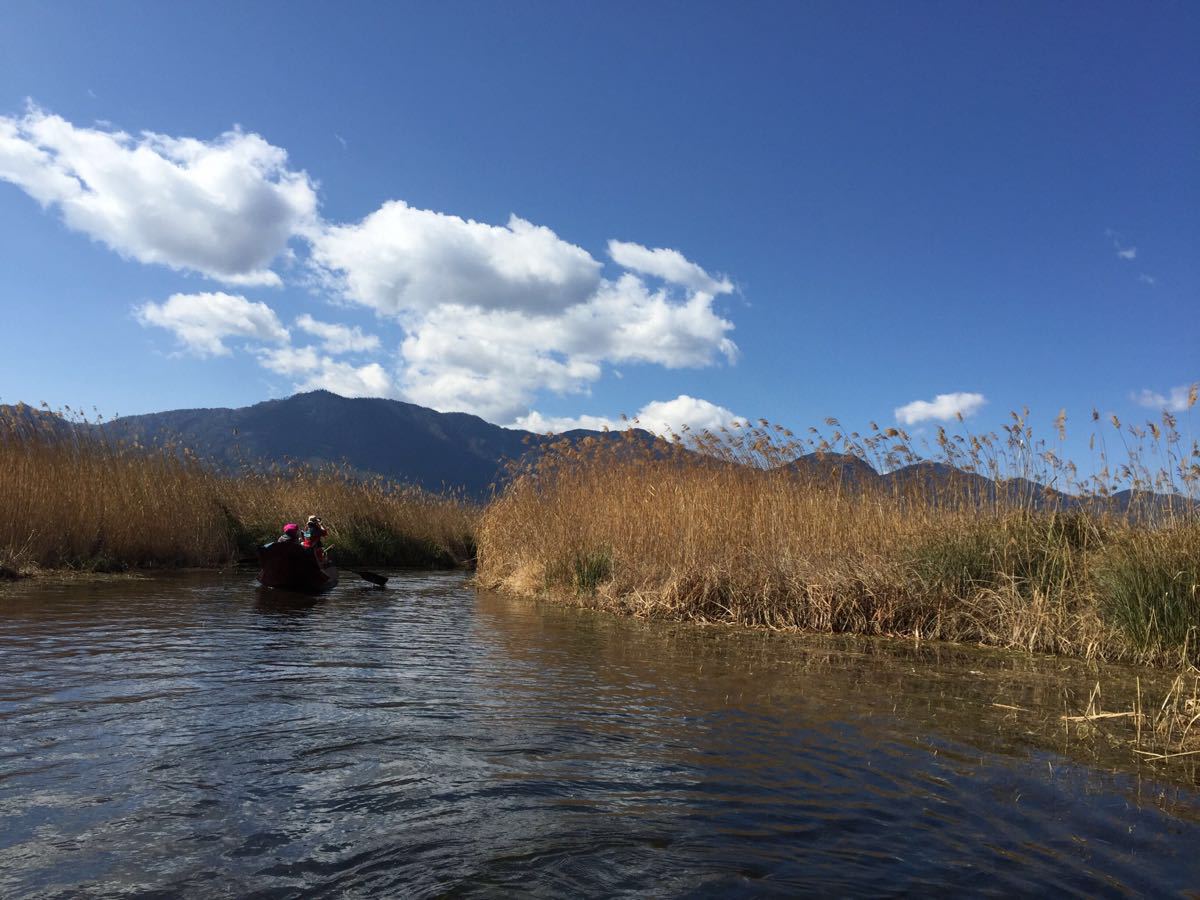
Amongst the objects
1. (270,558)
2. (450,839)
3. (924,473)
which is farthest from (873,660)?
(270,558)

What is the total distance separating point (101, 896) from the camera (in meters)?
2.27

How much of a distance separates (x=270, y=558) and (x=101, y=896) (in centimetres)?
1055

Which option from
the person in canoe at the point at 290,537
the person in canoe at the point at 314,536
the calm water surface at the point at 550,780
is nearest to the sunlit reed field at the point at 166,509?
the person in canoe at the point at 314,536

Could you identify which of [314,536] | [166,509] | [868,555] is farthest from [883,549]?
[166,509]

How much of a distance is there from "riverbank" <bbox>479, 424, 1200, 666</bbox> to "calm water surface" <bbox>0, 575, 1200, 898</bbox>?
3.71 feet

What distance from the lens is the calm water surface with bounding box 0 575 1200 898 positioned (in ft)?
8.37

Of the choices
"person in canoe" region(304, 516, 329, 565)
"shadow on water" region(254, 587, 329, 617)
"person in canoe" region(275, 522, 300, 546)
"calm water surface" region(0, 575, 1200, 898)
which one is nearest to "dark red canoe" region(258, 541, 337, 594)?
"person in canoe" region(275, 522, 300, 546)

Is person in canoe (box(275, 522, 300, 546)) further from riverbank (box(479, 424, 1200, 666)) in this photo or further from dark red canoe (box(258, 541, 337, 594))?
riverbank (box(479, 424, 1200, 666))

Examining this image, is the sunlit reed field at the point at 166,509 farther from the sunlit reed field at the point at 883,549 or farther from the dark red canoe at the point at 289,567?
the sunlit reed field at the point at 883,549

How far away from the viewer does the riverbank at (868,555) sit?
718 centimetres

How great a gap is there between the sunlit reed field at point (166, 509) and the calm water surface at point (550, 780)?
22.7ft

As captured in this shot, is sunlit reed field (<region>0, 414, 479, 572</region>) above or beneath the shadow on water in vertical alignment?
above

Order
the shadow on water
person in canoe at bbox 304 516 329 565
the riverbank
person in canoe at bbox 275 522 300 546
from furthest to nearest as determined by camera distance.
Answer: person in canoe at bbox 304 516 329 565 < person in canoe at bbox 275 522 300 546 < the shadow on water < the riverbank

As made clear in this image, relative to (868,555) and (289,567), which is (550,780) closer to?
(868,555)
